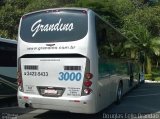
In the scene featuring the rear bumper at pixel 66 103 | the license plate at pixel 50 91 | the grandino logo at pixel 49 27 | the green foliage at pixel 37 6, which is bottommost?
the rear bumper at pixel 66 103

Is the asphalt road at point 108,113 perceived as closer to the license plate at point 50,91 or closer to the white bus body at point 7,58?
the license plate at point 50,91

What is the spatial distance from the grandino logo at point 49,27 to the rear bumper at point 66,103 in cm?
189

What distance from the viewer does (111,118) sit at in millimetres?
11078

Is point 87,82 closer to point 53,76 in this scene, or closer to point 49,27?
point 53,76

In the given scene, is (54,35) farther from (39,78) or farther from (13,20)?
(13,20)

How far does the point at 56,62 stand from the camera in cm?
1012

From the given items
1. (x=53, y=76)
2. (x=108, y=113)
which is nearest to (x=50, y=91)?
(x=53, y=76)

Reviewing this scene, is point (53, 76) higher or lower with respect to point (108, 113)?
higher

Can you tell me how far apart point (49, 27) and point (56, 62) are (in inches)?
42.9

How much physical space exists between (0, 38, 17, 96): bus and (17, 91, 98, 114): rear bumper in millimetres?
3562

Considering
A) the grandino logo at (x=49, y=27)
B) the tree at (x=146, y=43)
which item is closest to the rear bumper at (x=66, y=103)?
the grandino logo at (x=49, y=27)

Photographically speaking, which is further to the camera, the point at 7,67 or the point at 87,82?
the point at 7,67

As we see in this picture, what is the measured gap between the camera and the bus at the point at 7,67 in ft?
45.1

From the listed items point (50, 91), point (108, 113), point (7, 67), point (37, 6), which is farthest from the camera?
point (37, 6)
